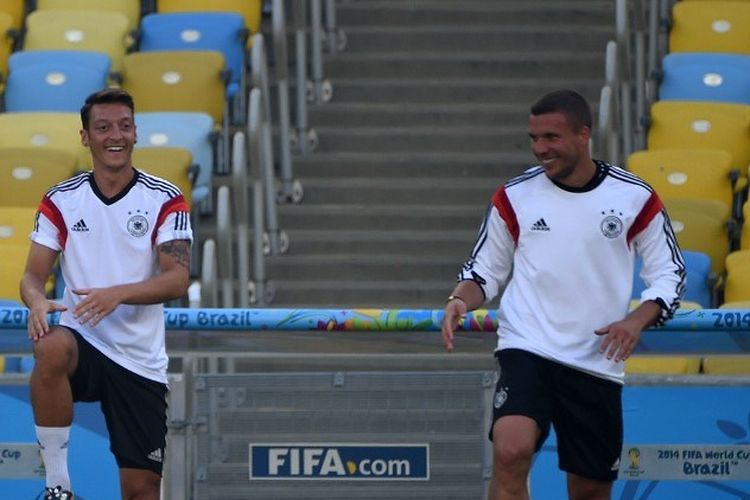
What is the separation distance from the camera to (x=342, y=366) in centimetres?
962

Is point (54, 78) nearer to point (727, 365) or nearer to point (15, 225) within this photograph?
point (15, 225)

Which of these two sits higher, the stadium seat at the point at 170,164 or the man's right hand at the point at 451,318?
the stadium seat at the point at 170,164

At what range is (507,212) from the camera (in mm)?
6160

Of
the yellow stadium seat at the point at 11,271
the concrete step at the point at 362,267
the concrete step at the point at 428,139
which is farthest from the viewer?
the concrete step at the point at 428,139

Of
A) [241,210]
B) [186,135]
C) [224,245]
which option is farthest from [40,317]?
[186,135]

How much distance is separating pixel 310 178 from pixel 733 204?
286 cm

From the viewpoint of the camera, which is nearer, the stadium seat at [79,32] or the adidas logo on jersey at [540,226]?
the adidas logo on jersey at [540,226]

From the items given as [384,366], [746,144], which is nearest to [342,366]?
[384,366]

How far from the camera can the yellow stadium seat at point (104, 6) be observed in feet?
40.3

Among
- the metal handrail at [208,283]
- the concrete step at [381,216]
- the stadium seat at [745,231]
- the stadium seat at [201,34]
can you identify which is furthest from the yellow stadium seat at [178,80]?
the stadium seat at [745,231]

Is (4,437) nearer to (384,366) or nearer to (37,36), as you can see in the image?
(384,366)

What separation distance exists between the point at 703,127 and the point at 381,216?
208cm

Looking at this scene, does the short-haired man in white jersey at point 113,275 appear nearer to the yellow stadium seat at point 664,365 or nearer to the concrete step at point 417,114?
the yellow stadium seat at point 664,365

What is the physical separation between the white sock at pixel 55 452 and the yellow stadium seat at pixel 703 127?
5454 millimetres
